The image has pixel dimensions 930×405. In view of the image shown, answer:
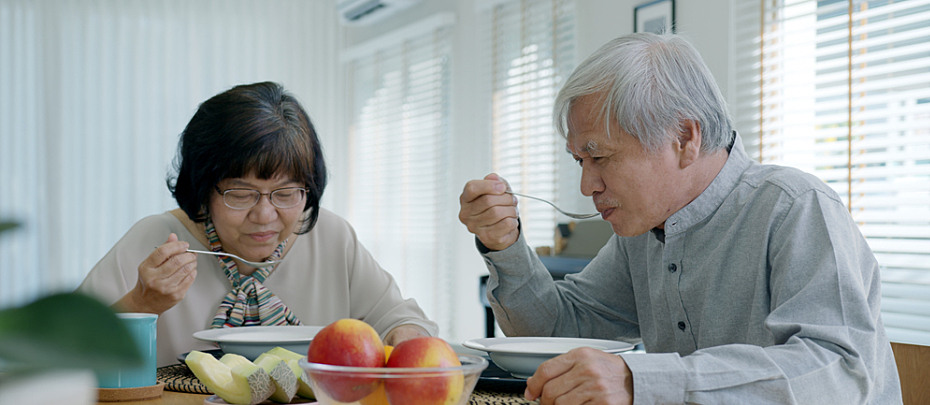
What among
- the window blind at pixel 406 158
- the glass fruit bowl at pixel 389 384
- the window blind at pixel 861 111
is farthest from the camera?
the window blind at pixel 406 158

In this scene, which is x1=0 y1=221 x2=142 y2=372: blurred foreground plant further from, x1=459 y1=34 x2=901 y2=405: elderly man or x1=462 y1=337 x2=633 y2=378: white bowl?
x1=462 y1=337 x2=633 y2=378: white bowl

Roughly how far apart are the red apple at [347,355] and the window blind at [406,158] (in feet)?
12.0

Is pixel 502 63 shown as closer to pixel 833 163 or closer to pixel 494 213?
pixel 833 163

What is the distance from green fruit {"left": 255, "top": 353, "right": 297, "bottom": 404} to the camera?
2.69 feet

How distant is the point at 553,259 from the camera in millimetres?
2957

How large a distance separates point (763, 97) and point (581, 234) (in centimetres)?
97

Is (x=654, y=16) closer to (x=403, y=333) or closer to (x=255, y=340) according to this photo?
(x=403, y=333)

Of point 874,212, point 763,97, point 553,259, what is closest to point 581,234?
point 553,259

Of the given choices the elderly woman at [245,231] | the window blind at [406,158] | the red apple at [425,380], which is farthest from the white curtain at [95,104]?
the red apple at [425,380]

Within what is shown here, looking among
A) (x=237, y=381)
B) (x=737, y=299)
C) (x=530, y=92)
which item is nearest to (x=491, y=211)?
(x=737, y=299)

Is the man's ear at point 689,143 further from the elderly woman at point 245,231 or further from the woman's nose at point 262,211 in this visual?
the woman's nose at point 262,211

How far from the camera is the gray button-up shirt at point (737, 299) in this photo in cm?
79

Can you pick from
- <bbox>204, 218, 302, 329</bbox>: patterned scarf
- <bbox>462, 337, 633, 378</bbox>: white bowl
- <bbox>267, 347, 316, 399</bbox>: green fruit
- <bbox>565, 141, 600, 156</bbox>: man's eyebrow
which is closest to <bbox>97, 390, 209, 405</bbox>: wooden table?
<bbox>267, 347, 316, 399</bbox>: green fruit

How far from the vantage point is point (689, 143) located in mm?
1107
